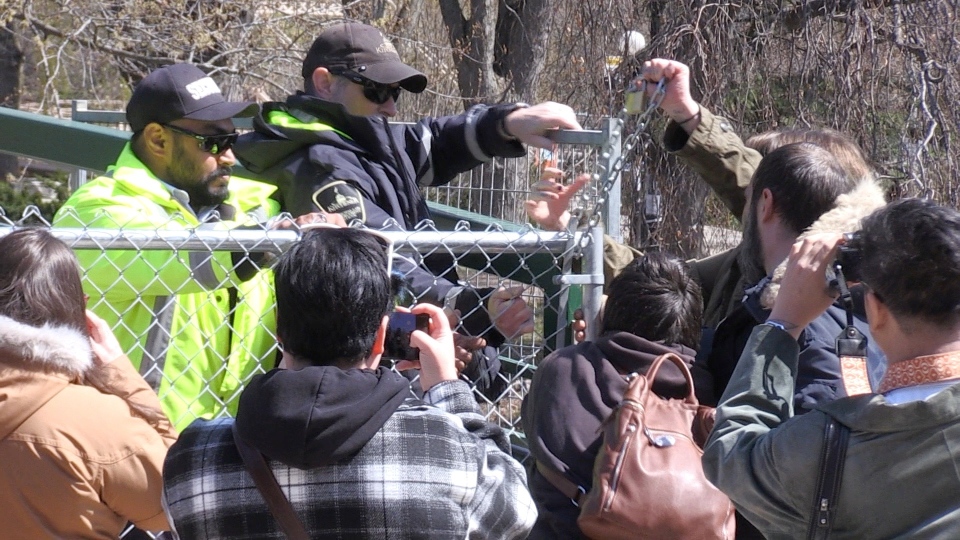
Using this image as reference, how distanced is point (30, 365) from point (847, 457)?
1.50 meters

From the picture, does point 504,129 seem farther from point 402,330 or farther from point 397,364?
point 402,330

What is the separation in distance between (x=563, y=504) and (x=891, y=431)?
0.92 metres

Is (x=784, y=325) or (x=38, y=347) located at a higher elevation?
(x=784, y=325)

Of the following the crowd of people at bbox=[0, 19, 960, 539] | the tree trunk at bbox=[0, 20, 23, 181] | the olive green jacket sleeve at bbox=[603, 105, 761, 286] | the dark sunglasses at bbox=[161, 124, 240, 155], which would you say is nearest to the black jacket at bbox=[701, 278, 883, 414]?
the crowd of people at bbox=[0, 19, 960, 539]

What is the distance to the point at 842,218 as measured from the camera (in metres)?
2.14

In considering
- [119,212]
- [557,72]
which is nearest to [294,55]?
[557,72]

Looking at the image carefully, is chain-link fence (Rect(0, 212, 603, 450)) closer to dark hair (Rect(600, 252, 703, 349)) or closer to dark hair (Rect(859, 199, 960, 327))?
dark hair (Rect(600, 252, 703, 349))

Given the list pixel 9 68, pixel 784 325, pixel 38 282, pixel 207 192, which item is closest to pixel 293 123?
pixel 207 192

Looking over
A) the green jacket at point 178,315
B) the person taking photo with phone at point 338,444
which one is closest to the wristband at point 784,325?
the person taking photo with phone at point 338,444

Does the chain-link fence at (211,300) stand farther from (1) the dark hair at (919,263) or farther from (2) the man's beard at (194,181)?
(1) the dark hair at (919,263)

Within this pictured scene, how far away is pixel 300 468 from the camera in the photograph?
5.75 feet

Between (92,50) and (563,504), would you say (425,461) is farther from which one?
(92,50)

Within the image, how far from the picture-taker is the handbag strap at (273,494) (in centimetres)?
175

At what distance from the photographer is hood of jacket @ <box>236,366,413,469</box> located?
1715 mm
